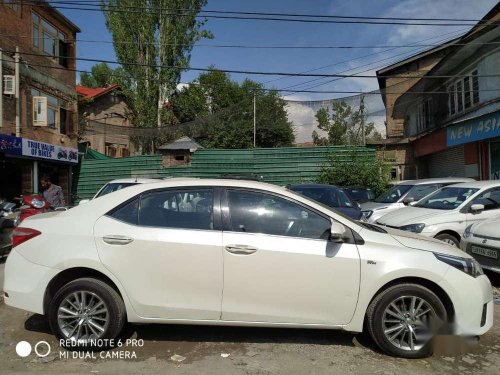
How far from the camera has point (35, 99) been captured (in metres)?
19.0

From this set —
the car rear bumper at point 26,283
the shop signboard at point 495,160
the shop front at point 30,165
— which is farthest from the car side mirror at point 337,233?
the shop front at point 30,165

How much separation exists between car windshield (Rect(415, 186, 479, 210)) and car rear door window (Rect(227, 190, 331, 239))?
506 cm

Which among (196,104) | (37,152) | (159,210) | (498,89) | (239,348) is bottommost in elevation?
(239,348)

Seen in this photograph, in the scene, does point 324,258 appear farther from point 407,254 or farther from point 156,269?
point 156,269

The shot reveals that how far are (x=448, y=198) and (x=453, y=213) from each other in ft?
3.26

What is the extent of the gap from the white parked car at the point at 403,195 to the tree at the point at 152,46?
63.6 ft

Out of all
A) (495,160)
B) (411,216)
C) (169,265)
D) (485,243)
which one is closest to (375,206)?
(411,216)

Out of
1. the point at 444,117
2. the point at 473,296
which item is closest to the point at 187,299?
the point at 473,296

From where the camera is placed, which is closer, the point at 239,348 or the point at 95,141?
the point at 239,348

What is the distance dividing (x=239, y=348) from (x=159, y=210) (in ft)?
5.06

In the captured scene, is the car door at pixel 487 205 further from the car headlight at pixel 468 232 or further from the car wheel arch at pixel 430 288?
the car wheel arch at pixel 430 288

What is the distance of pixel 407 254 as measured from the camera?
3900mm

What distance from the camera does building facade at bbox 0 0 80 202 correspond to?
17.1 m

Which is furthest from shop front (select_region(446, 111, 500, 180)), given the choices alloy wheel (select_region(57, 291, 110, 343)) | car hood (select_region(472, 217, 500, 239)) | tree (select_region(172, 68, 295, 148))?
tree (select_region(172, 68, 295, 148))
